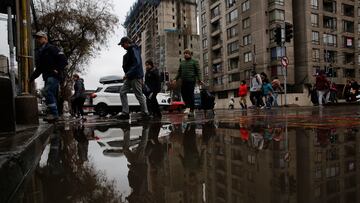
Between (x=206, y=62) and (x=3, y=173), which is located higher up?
(x=206, y=62)

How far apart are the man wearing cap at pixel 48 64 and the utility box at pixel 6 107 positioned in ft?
10.2

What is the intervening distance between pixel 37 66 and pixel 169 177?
5429 millimetres

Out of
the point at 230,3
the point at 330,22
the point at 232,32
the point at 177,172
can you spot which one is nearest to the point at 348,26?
the point at 330,22

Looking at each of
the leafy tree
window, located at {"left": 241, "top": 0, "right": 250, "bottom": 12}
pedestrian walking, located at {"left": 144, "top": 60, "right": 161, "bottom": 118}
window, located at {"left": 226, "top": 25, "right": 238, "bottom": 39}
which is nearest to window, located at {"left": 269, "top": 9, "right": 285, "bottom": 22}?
window, located at {"left": 241, "top": 0, "right": 250, "bottom": 12}

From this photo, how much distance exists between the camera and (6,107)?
3629 millimetres

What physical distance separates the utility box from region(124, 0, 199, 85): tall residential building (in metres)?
89.7

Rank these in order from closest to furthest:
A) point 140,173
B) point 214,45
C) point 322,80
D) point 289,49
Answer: point 140,173
point 322,80
point 289,49
point 214,45

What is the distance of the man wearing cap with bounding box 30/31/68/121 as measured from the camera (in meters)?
6.61

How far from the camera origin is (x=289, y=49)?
45438 mm

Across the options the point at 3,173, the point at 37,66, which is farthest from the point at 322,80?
the point at 3,173

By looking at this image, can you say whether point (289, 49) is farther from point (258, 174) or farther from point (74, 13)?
point (258, 174)

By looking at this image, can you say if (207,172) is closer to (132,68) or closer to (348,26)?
(132,68)

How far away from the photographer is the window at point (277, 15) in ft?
149

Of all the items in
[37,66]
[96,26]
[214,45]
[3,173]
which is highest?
[214,45]
